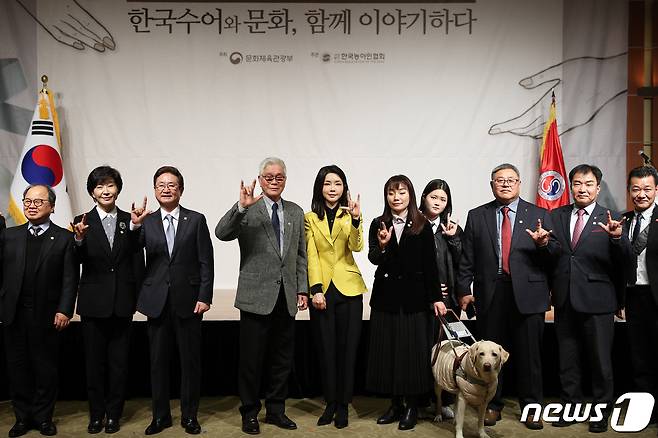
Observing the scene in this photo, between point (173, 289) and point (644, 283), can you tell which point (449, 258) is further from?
point (173, 289)

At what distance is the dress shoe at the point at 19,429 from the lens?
3.33 m

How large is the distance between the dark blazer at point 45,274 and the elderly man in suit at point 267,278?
819 millimetres

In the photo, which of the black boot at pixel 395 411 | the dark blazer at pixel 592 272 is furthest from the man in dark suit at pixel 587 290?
the black boot at pixel 395 411

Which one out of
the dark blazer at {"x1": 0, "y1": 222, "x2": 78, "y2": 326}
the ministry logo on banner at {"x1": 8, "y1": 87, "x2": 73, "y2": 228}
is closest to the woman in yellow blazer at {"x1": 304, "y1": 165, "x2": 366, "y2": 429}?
the dark blazer at {"x1": 0, "y1": 222, "x2": 78, "y2": 326}

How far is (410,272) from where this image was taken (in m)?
3.41

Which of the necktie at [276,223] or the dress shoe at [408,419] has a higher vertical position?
the necktie at [276,223]

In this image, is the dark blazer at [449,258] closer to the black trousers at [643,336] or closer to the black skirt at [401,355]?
the black skirt at [401,355]

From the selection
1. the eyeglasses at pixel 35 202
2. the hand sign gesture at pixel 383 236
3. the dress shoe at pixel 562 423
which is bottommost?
the dress shoe at pixel 562 423

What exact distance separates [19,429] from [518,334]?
8.93ft

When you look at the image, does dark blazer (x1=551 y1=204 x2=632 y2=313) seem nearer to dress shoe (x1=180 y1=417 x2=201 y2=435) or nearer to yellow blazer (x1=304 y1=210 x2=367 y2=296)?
yellow blazer (x1=304 y1=210 x2=367 y2=296)

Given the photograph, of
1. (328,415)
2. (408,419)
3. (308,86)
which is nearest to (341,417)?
(328,415)

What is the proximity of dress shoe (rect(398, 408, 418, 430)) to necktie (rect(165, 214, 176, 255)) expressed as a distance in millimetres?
1553

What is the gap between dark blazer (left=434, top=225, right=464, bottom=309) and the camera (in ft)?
12.1

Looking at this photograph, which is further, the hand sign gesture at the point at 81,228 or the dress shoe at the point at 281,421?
the dress shoe at the point at 281,421
